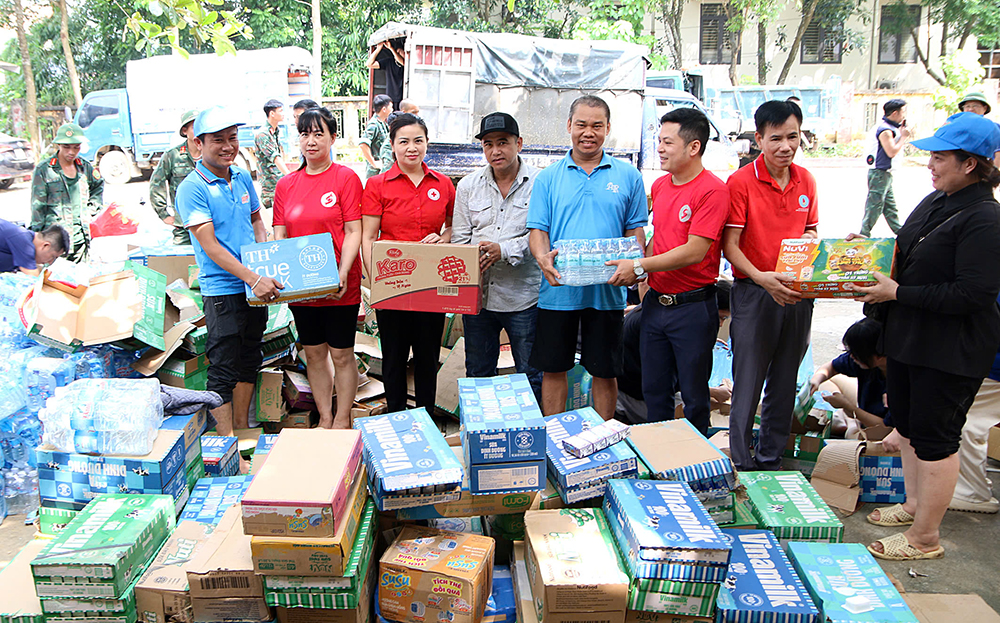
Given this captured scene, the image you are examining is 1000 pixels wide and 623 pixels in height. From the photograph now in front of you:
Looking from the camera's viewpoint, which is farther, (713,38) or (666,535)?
(713,38)

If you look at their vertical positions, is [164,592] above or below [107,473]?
below

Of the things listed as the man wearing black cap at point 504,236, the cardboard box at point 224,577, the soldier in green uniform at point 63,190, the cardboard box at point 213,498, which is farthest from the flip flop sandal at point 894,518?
the soldier in green uniform at point 63,190

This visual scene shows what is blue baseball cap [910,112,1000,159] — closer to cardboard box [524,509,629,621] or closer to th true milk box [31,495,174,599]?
cardboard box [524,509,629,621]

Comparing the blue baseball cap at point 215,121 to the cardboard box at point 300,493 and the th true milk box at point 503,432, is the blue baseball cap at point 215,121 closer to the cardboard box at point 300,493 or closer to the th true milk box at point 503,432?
the cardboard box at point 300,493

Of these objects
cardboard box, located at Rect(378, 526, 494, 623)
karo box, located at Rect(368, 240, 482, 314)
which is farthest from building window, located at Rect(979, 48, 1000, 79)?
cardboard box, located at Rect(378, 526, 494, 623)

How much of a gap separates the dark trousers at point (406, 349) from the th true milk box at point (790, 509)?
1871 mm

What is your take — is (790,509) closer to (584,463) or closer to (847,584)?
(847,584)

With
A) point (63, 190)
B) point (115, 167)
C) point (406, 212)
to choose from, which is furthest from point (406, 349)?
point (115, 167)

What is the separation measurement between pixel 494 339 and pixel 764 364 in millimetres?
1500

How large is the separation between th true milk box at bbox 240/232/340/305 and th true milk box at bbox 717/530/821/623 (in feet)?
7.76

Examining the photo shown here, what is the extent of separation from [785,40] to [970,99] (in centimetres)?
2039

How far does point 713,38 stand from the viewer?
2606 cm

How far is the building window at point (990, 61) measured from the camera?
79.6 feet

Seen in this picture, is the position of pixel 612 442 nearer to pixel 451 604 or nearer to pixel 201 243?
pixel 451 604
